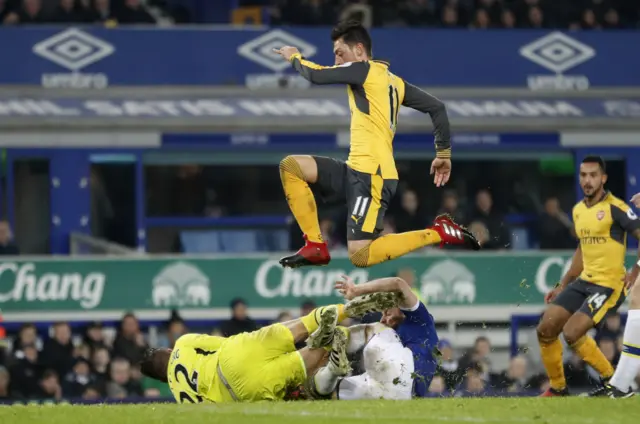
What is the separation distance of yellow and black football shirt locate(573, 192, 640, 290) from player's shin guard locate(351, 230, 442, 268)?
8.00ft

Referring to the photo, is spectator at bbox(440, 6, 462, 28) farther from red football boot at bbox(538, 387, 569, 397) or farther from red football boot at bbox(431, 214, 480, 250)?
red football boot at bbox(431, 214, 480, 250)

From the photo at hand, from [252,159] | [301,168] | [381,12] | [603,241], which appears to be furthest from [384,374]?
[381,12]

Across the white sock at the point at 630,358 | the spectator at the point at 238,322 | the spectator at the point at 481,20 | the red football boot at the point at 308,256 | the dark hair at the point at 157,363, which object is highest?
the spectator at the point at 481,20

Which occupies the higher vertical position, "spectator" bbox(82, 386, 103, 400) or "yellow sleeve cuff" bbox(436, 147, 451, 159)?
"yellow sleeve cuff" bbox(436, 147, 451, 159)

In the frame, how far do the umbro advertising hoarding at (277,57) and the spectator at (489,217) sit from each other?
7.25 ft

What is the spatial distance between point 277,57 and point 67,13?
276 cm

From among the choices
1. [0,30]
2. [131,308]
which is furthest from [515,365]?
[0,30]

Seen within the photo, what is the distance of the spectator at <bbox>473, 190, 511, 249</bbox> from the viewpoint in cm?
2064

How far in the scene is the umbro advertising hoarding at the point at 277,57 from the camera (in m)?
21.5

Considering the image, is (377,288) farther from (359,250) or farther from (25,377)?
(25,377)

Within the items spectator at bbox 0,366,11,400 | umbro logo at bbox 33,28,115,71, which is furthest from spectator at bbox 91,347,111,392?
umbro logo at bbox 33,28,115,71

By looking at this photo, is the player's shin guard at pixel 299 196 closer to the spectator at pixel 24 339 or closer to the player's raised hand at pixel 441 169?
the player's raised hand at pixel 441 169

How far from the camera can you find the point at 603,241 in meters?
15.0

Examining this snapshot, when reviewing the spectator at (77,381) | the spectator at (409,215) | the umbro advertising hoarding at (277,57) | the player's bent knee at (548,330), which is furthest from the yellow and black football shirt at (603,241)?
the umbro advertising hoarding at (277,57)
